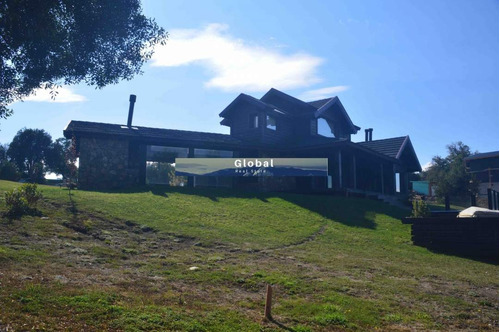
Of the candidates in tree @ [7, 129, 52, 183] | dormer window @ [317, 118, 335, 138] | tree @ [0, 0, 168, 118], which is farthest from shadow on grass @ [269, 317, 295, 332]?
tree @ [7, 129, 52, 183]

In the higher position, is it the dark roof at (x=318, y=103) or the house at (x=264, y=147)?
the dark roof at (x=318, y=103)

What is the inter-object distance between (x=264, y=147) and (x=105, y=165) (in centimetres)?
1070

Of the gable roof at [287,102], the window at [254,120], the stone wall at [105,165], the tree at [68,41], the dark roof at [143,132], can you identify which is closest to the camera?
the tree at [68,41]

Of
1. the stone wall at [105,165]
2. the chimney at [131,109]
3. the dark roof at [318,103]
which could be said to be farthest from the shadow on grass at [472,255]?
the chimney at [131,109]

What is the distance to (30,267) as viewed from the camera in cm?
972

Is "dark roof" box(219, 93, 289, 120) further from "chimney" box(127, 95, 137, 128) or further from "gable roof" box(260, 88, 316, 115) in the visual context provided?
"chimney" box(127, 95, 137, 128)

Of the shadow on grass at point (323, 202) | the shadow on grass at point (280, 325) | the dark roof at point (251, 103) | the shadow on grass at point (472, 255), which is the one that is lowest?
the shadow on grass at point (472, 255)

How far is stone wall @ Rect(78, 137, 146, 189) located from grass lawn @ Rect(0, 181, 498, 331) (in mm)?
5403

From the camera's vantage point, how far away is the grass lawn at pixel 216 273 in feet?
26.3

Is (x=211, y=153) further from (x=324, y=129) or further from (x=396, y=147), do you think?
(x=396, y=147)

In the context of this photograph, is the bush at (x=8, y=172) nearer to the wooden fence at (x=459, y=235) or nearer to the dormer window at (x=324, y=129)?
the dormer window at (x=324, y=129)

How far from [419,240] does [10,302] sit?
15593 mm

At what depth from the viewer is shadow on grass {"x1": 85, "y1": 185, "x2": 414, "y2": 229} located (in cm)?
2303

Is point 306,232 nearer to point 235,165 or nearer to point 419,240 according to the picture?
point 419,240
